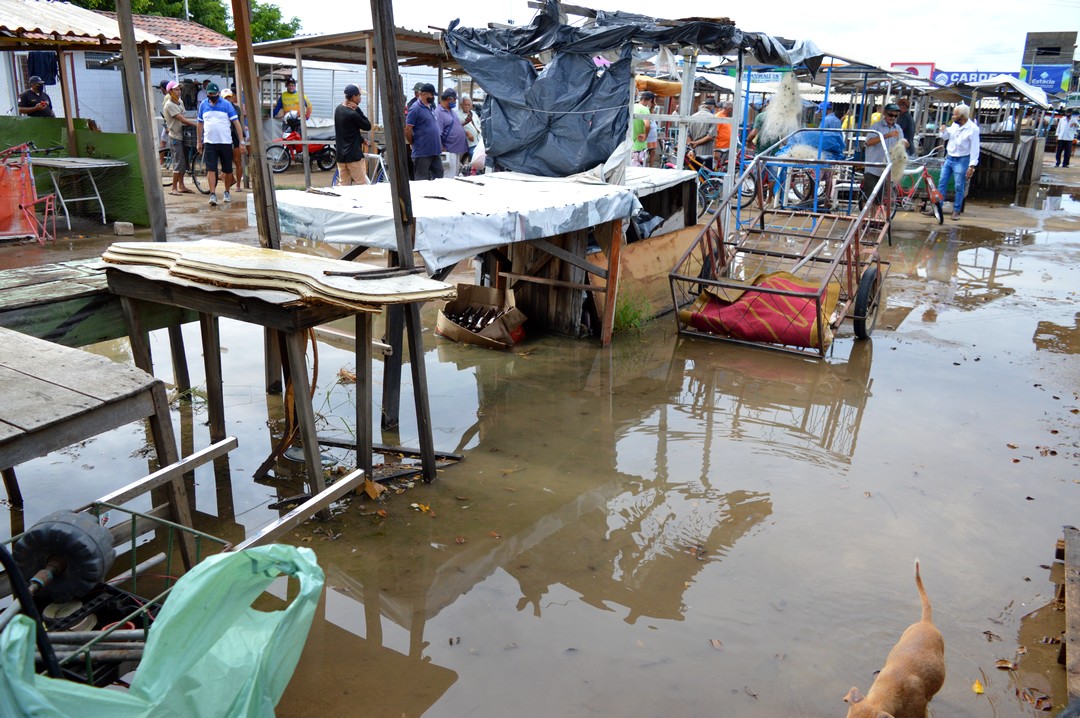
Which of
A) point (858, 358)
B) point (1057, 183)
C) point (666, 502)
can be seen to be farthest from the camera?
point (1057, 183)

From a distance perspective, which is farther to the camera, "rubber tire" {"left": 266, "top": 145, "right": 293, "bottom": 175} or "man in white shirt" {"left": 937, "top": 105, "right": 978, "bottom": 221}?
"rubber tire" {"left": 266, "top": 145, "right": 293, "bottom": 175}

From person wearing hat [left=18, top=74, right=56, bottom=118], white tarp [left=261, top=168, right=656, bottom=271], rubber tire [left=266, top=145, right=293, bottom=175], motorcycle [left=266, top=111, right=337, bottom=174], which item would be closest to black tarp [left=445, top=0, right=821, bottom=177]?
white tarp [left=261, top=168, right=656, bottom=271]

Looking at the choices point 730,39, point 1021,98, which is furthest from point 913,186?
point 730,39

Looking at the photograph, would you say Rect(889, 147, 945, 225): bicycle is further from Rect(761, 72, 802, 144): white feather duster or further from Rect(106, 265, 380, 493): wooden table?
Rect(106, 265, 380, 493): wooden table

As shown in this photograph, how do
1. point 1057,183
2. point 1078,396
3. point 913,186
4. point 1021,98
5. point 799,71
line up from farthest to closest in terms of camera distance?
1. point 1057,183
2. point 1021,98
3. point 913,186
4. point 799,71
5. point 1078,396

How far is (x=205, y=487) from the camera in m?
4.57

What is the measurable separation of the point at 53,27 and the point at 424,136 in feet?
16.0

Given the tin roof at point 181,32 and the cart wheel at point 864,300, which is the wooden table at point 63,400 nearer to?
the cart wheel at point 864,300

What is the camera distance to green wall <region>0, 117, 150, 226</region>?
450 inches

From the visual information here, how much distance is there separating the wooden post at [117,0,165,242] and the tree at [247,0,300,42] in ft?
123

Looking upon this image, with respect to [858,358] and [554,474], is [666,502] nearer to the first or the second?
[554,474]

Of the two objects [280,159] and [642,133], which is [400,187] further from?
[280,159]

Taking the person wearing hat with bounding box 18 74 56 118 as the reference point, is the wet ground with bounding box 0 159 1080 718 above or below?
below

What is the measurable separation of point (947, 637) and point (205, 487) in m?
3.84
